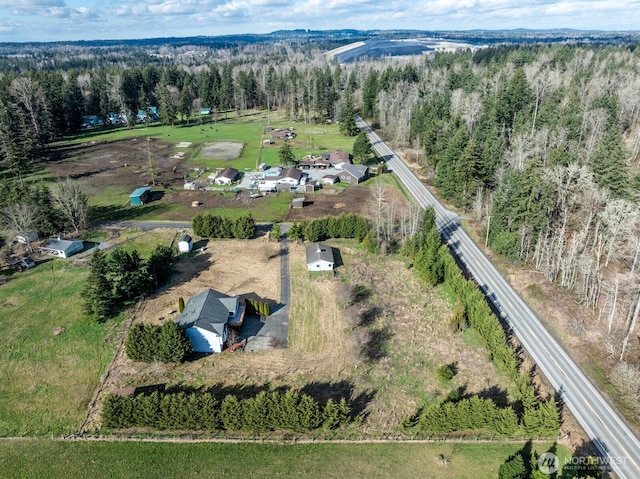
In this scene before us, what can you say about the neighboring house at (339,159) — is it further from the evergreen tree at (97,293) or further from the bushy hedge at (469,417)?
the bushy hedge at (469,417)

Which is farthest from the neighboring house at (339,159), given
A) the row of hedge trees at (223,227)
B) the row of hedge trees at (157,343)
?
the row of hedge trees at (157,343)

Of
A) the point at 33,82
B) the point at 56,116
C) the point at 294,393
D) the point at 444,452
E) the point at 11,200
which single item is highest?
the point at 33,82

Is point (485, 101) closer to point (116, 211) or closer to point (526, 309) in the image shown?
point (526, 309)

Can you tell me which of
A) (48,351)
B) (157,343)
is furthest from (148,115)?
(157,343)

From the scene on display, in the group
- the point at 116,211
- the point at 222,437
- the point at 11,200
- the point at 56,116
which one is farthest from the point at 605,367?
the point at 56,116

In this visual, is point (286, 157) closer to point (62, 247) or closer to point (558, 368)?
point (62, 247)

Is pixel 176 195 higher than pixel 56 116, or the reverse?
pixel 56 116
